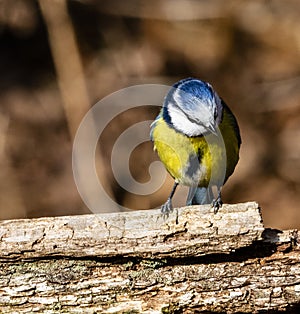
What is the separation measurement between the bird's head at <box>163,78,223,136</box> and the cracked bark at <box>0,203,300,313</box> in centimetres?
54

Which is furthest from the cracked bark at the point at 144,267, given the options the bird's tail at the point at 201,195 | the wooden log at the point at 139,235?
the bird's tail at the point at 201,195

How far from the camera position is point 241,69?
239 inches

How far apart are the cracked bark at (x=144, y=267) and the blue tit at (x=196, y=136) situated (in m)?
0.49

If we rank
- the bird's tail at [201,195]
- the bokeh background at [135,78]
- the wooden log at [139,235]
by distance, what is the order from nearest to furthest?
the wooden log at [139,235] < the bird's tail at [201,195] < the bokeh background at [135,78]

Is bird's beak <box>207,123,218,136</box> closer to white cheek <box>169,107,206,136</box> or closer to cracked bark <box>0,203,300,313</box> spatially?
white cheek <box>169,107,206,136</box>

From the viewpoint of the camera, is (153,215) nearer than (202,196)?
Yes

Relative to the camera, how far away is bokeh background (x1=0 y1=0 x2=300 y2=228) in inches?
216

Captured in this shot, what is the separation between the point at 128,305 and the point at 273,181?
3296 mm

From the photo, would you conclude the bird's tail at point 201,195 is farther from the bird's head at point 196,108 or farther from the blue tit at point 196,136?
the bird's head at point 196,108

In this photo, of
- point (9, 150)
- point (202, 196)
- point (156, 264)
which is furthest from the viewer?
point (9, 150)

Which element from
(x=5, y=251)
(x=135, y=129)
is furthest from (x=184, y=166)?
(x=135, y=129)

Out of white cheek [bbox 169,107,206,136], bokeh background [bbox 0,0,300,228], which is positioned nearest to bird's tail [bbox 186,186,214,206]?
white cheek [bbox 169,107,206,136]

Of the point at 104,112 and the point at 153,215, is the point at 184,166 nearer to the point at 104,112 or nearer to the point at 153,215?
the point at 153,215

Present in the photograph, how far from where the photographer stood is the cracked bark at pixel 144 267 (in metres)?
2.42
